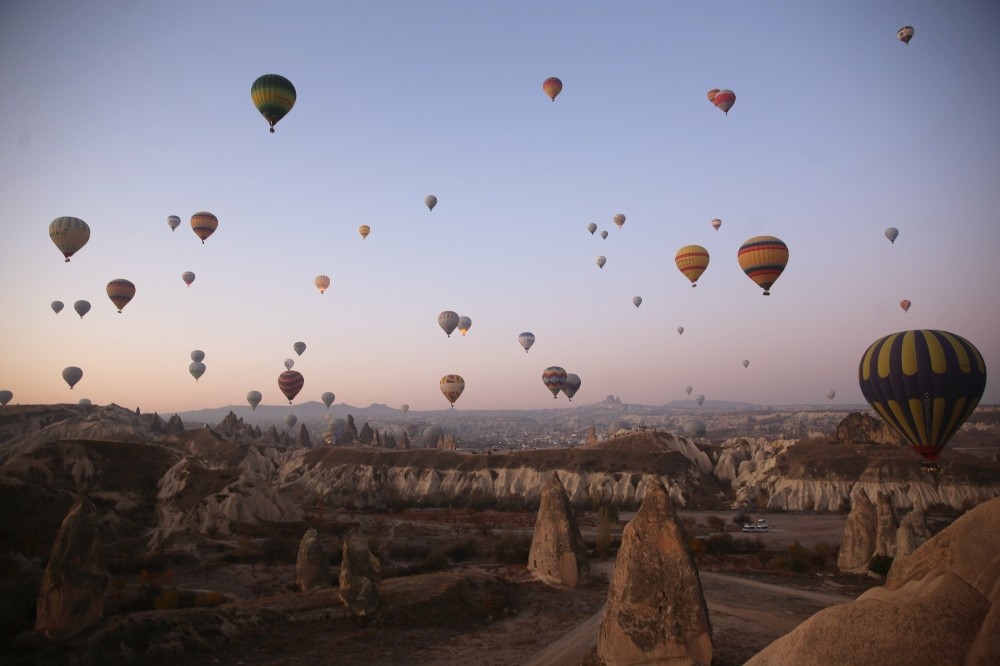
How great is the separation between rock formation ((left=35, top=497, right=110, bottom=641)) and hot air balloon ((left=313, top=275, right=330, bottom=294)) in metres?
46.9

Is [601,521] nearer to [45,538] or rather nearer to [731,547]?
[731,547]

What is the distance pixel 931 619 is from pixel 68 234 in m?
49.7

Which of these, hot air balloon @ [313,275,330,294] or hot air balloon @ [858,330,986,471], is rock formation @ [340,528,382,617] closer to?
hot air balloon @ [858,330,986,471]

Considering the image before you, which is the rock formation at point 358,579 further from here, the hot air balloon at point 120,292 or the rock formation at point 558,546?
the hot air balloon at point 120,292

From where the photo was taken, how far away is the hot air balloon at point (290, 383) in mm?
67250

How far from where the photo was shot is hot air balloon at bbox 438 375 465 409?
6169 centimetres

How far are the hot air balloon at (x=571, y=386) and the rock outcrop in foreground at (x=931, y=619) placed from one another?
5911cm

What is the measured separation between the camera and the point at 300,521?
Answer: 45.2 metres

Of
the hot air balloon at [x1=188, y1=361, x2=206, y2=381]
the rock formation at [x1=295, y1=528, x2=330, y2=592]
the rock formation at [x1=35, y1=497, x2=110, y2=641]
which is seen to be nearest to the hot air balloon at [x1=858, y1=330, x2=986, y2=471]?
the rock formation at [x1=295, y1=528, x2=330, y2=592]

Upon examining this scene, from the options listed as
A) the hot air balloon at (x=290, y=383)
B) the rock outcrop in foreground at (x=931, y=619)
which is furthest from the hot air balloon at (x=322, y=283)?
the rock outcrop in foreground at (x=931, y=619)

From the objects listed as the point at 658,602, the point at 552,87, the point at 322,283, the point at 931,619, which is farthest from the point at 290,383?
the point at 931,619

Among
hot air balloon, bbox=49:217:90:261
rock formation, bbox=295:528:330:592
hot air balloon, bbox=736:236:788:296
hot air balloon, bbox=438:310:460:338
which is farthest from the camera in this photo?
hot air balloon, bbox=438:310:460:338

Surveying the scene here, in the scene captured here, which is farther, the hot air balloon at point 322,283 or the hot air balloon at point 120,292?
the hot air balloon at point 322,283

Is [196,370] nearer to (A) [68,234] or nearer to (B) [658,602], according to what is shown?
(A) [68,234]
